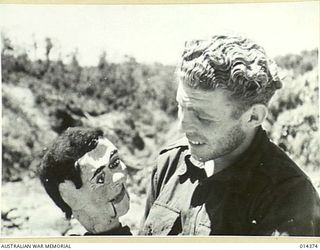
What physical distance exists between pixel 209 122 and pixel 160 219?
153 millimetres

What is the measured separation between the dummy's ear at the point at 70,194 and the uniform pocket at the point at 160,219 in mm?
103

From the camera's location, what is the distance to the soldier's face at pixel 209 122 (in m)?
0.87

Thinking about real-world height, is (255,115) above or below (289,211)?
above

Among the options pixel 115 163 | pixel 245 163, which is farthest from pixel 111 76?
pixel 245 163

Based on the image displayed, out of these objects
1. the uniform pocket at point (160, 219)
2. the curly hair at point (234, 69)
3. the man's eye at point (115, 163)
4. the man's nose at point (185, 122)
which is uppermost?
the curly hair at point (234, 69)

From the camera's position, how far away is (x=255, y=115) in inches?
34.4

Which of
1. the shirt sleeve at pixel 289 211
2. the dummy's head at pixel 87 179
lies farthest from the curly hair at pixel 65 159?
the shirt sleeve at pixel 289 211

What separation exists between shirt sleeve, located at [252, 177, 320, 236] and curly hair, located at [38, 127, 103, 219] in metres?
0.25

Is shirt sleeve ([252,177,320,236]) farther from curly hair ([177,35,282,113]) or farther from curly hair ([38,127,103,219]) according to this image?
curly hair ([38,127,103,219])

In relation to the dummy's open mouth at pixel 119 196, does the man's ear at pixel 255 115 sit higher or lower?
higher

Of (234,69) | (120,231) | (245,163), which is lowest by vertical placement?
(120,231)

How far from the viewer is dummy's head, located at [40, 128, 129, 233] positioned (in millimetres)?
892

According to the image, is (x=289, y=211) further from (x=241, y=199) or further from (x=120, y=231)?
(x=120, y=231)

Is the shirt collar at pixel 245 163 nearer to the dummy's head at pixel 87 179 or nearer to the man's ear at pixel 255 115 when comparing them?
the man's ear at pixel 255 115
